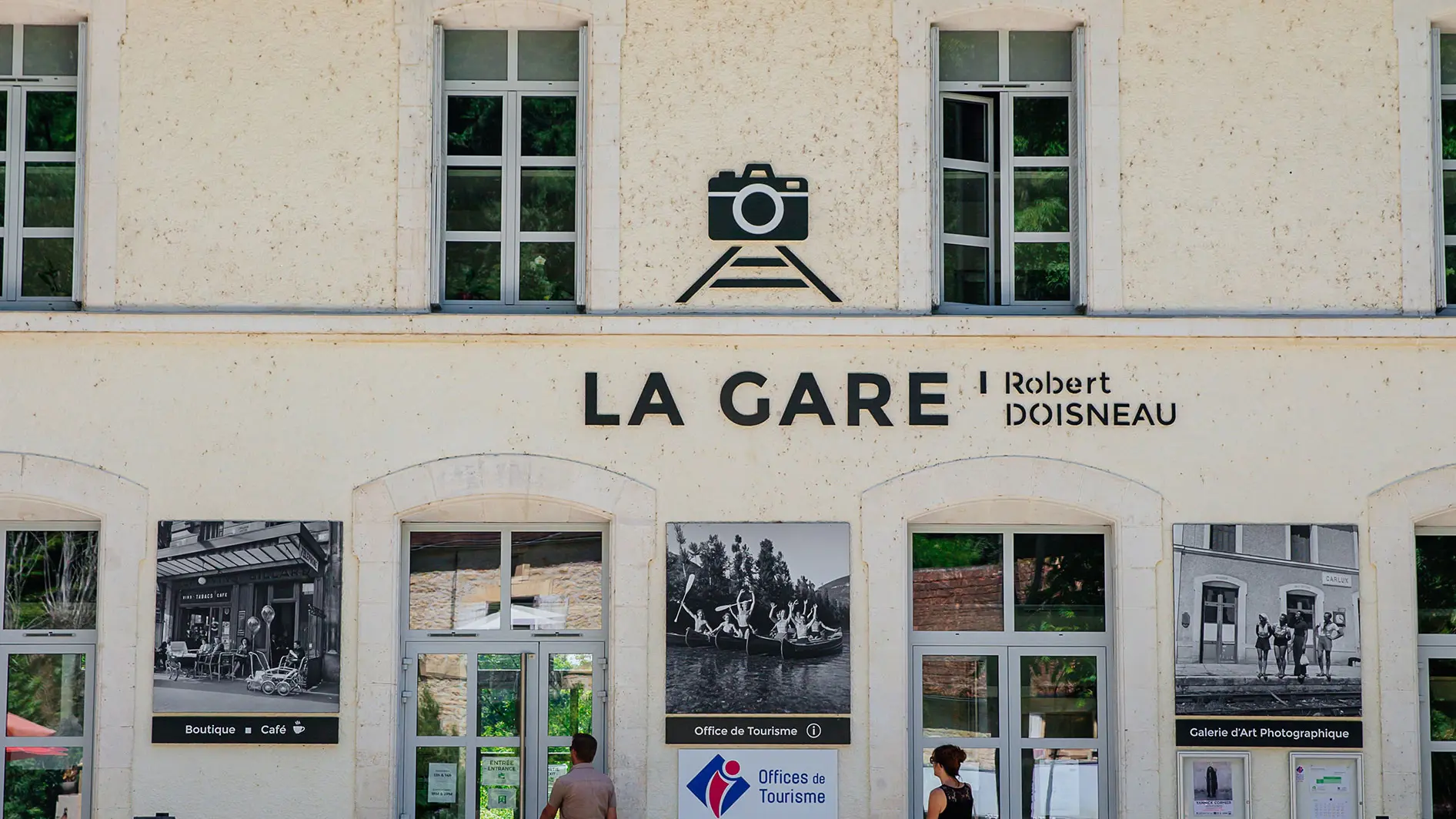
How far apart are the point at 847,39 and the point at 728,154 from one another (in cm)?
104

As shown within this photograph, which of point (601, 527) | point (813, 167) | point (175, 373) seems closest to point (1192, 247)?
point (813, 167)

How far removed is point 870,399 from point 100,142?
4986 millimetres

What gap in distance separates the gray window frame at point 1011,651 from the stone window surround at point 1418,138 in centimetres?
256

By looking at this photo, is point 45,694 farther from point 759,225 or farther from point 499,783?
point 759,225

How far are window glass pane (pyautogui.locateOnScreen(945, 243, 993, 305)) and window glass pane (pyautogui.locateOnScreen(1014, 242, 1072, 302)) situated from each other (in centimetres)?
21

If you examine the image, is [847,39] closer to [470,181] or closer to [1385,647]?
[470,181]

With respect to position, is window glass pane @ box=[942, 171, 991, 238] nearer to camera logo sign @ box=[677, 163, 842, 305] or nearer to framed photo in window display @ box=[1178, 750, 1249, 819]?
camera logo sign @ box=[677, 163, 842, 305]

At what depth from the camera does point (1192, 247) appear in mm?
9594

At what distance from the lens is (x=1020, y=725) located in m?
9.58

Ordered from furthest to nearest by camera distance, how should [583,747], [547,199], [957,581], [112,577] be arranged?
[547,199] < [957,581] < [112,577] < [583,747]

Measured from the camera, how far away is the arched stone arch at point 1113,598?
30.5 feet

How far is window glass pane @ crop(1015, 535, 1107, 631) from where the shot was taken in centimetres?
962

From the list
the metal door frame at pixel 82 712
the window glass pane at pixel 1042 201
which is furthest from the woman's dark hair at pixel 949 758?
the metal door frame at pixel 82 712

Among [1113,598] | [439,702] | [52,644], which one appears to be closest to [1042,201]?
[1113,598]
